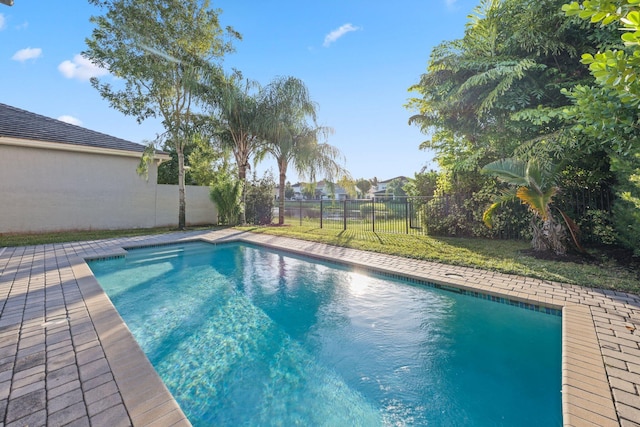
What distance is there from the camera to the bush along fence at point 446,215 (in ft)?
23.4

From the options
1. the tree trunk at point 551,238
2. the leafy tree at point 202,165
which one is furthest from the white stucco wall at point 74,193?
the tree trunk at point 551,238

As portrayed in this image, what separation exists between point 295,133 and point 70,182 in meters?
9.88

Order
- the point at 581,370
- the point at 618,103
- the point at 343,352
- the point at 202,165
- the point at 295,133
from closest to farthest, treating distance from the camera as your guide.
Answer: the point at 581,370 → the point at 343,352 → the point at 618,103 → the point at 295,133 → the point at 202,165

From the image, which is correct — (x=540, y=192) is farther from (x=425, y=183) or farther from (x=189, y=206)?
(x=189, y=206)

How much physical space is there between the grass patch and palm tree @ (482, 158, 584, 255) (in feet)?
1.98

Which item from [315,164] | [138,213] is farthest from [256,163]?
[138,213]

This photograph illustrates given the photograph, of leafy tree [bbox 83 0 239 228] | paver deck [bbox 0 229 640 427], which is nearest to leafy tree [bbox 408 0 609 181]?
paver deck [bbox 0 229 640 427]

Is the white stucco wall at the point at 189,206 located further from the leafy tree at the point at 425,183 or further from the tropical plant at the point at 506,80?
the tropical plant at the point at 506,80

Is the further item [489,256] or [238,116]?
[238,116]

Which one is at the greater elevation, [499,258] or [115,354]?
[499,258]

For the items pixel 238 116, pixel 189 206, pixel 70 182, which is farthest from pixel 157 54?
pixel 189 206

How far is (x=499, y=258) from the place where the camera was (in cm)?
643

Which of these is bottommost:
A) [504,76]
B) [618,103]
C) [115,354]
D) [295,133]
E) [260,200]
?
[115,354]

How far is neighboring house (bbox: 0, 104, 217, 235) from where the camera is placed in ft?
33.8
